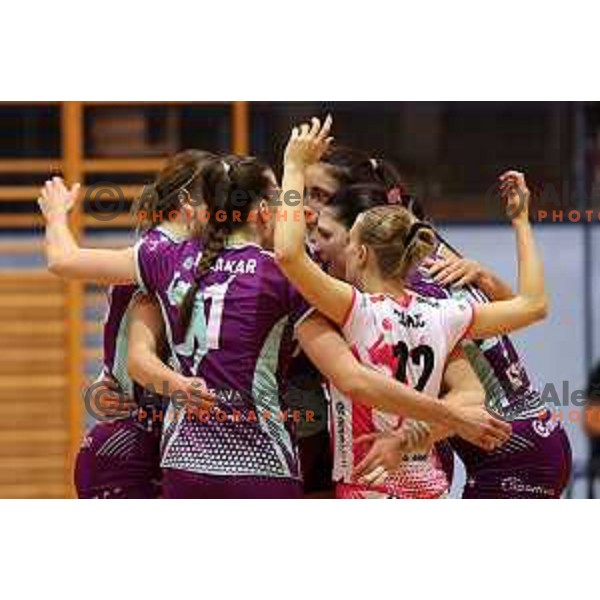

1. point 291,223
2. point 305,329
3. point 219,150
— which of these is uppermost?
point 219,150

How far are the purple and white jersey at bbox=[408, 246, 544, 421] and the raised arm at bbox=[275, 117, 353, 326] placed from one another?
289 millimetres

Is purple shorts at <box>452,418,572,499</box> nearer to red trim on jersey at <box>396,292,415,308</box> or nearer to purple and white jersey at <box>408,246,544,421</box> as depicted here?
purple and white jersey at <box>408,246,544,421</box>

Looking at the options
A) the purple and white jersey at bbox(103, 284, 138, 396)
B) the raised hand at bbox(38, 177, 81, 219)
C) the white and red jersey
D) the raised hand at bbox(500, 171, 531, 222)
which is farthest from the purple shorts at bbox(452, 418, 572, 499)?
the raised hand at bbox(38, 177, 81, 219)

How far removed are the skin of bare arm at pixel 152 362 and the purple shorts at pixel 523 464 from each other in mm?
603

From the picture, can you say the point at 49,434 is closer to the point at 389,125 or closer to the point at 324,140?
the point at 389,125

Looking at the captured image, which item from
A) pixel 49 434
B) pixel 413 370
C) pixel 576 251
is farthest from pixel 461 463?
pixel 49 434

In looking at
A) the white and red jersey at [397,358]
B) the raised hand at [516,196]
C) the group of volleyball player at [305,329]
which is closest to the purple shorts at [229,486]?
the group of volleyball player at [305,329]

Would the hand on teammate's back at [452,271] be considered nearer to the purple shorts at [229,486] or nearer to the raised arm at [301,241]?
the raised arm at [301,241]

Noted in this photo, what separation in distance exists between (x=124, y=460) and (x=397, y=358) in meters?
0.66

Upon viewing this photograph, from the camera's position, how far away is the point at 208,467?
3539 mm

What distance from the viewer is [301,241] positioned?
333cm

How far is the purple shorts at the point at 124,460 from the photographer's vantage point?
3.76 meters

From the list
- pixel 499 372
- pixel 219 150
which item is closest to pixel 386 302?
pixel 499 372

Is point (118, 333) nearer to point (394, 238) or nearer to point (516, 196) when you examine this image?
point (394, 238)
